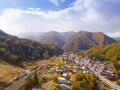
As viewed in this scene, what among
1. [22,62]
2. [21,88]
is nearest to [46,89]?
[21,88]

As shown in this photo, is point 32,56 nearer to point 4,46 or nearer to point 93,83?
point 4,46

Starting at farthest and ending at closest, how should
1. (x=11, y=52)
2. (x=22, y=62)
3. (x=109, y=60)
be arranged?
(x=109, y=60)
(x=11, y=52)
(x=22, y=62)

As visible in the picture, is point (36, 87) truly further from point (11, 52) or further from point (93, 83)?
point (11, 52)

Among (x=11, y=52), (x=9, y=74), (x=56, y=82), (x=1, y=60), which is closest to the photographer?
(x=56, y=82)

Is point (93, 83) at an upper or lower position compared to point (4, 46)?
lower

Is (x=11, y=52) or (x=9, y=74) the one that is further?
(x=11, y=52)

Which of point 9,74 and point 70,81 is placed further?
point 9,74

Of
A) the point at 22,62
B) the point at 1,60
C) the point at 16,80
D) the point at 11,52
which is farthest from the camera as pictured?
the point at 11,52

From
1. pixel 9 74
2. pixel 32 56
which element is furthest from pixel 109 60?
pixel 9 74

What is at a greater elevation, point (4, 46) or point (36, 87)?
point (4, 46)
